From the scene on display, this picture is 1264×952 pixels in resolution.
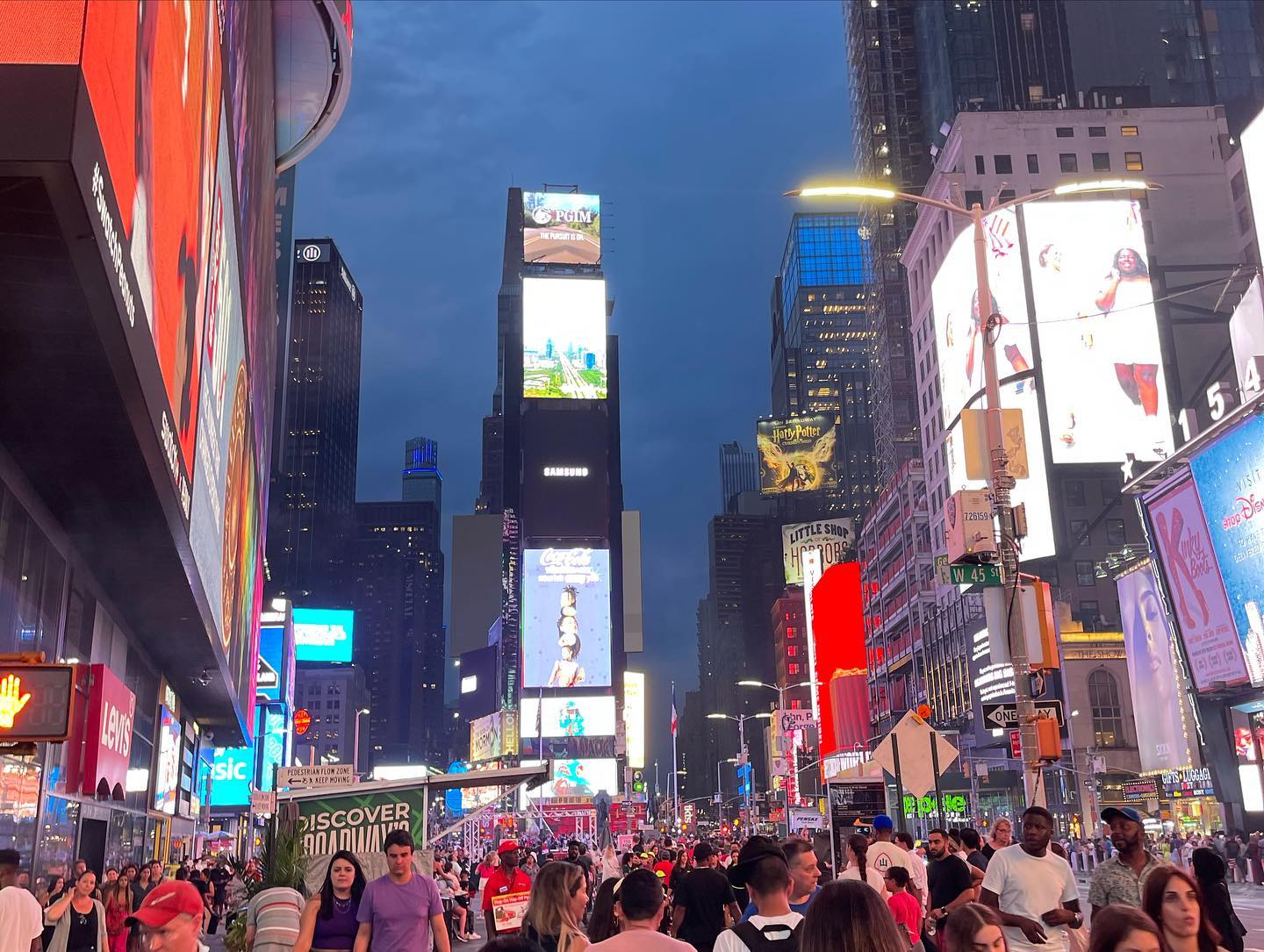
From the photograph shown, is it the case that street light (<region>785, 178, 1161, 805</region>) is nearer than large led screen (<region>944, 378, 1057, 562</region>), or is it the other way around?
street light (<region>785, 178, 1161, 805</region>)

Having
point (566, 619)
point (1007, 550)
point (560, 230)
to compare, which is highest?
point (560, 230)

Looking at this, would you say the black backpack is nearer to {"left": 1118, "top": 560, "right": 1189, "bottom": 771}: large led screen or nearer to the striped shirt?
the striped shirt

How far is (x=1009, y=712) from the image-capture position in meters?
16.6

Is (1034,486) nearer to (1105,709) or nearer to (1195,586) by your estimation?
(1105,709)

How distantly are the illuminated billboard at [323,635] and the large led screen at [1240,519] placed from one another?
122 metres

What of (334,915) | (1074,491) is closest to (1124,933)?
(334,915)

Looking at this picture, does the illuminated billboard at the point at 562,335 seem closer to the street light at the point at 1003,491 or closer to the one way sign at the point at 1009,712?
the street light at the point at 1003,491

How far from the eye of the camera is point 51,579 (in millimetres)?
21641

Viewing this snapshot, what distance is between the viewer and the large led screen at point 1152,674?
59125mm

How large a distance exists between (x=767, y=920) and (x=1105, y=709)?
256 ft

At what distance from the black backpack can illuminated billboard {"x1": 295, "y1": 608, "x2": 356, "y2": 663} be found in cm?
15064

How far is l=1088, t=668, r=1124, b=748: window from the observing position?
76.6 m

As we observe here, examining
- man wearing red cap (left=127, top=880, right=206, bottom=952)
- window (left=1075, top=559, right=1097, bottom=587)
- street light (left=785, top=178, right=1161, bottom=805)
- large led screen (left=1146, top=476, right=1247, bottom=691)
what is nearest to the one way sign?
street light (left=785, top=178, right=1161, bottom=805)

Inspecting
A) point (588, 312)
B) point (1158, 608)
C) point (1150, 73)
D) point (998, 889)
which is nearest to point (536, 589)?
point (588, 312)
